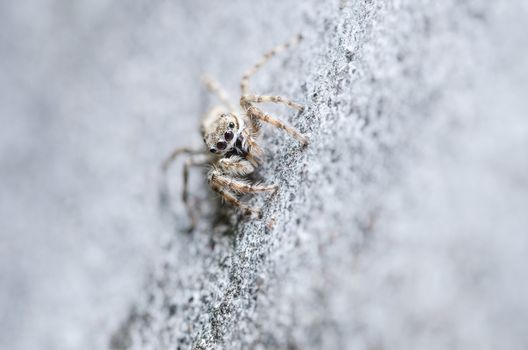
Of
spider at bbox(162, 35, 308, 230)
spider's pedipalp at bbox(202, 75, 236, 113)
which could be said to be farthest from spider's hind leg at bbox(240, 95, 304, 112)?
spider's pedipalp at bbox(202, 75, 236, 113)

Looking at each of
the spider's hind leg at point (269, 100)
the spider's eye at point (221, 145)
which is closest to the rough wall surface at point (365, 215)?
the spider's hind leg at point (269, 100)

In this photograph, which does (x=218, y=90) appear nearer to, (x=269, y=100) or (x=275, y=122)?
(x=269, y=100)

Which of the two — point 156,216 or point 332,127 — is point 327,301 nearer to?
point 332,127

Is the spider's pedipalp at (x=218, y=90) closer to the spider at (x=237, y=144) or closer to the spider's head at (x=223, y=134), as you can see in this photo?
the spider at (x=237, y=144)

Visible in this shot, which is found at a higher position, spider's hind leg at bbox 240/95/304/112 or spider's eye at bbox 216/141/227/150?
spider's hind leg at bbox 240/95/304/112

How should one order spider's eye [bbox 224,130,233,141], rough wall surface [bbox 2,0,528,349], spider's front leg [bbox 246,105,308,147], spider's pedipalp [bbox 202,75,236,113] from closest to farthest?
1. rough wall surface [bbox 2,0,528,349]
2. spider's front leg [bbox 246,105,308,147]
3. spider's eye [bbox 224,130,233,141]
4. spider's pedipalp [bbox 202,75,236,113]

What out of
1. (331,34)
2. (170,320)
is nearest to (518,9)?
(331,34)

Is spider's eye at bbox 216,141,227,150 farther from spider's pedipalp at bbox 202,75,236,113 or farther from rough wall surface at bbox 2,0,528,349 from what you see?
spider's pedipalp at bbox 202,75,236,113

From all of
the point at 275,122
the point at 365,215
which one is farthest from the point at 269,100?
the point at 365,215
